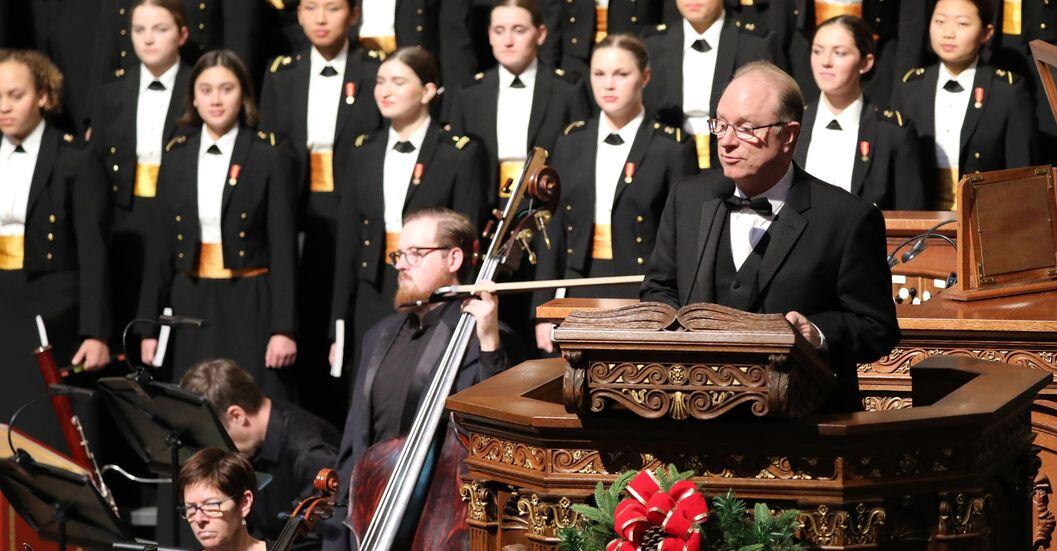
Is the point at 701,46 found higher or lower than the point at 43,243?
higher

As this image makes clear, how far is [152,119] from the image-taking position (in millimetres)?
5832

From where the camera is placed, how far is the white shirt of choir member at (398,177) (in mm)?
5402

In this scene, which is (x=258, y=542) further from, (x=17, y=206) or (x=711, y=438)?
(x=17, y=206)

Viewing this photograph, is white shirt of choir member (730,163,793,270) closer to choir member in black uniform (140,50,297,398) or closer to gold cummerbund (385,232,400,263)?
gold cummerbund (385,232,400,263)

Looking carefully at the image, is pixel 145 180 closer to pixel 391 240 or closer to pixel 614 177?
pixel 391 240

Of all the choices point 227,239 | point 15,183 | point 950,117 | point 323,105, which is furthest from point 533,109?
point 15,183

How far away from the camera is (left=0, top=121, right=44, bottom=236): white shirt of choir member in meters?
5.65

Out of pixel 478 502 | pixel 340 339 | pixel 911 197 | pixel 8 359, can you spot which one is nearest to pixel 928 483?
pixel 478 502

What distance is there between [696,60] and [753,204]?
123 inches

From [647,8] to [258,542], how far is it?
2.68m

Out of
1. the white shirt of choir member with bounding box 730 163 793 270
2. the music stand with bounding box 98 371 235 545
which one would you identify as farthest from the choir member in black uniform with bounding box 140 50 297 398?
the white shirt of choir member with bounding box 730 163 793 270

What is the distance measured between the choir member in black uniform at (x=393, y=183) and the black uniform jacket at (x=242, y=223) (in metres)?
0.19

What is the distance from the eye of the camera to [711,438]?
6.70ft

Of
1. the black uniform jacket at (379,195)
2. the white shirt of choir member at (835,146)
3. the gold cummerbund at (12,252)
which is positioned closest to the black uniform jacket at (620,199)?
the black uniform jacket at (379,195)
